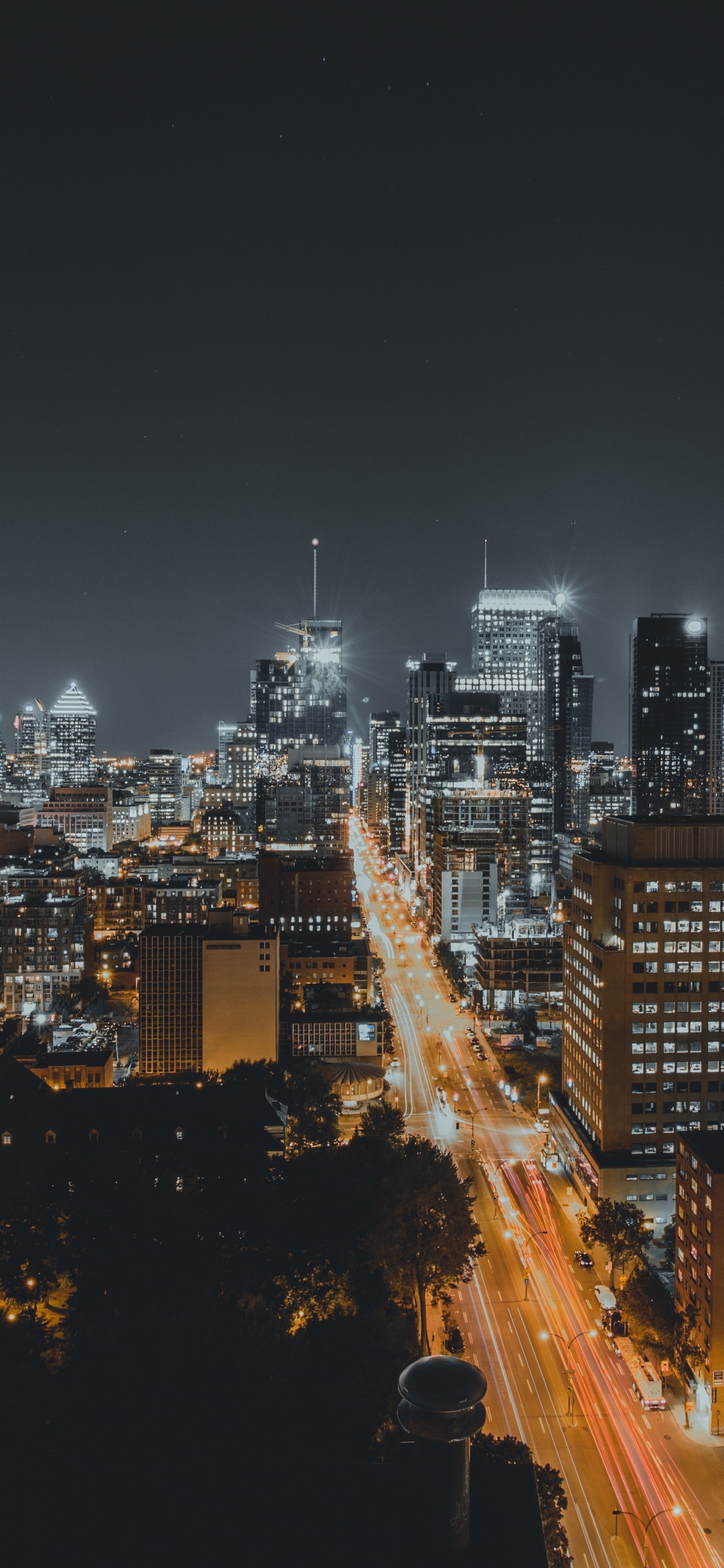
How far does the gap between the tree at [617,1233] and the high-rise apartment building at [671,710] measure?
119 m

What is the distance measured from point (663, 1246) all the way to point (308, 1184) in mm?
13963

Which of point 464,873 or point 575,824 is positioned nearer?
point 464,873

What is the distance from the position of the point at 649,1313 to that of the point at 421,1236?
6818mm

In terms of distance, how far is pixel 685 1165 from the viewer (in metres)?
25.9

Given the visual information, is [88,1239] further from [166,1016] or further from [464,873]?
[464,873]

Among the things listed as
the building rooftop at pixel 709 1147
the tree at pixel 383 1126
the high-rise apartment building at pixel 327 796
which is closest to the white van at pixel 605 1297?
the building rooftop at pixel 709 1147

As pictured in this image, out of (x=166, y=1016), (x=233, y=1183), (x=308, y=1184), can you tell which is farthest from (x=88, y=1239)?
(x=166, y=1016)

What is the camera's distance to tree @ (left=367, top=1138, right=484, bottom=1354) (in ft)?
85.8

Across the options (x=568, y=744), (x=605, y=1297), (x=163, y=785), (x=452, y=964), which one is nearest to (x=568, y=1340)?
(x=605, y=1297)

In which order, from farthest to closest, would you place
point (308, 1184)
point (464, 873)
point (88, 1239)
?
1. point (464, 873)
2. point (308, 1184)
3. point (88, 1239)

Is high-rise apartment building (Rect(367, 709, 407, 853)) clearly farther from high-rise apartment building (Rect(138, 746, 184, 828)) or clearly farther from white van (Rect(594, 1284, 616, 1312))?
white van (Rect(594, 1284, 616, 1312))

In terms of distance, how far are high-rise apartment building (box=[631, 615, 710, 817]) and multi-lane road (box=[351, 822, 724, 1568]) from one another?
358 ft

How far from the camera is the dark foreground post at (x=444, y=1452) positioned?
665 cm

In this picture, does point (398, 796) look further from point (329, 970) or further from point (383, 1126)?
point (383, 1126)
